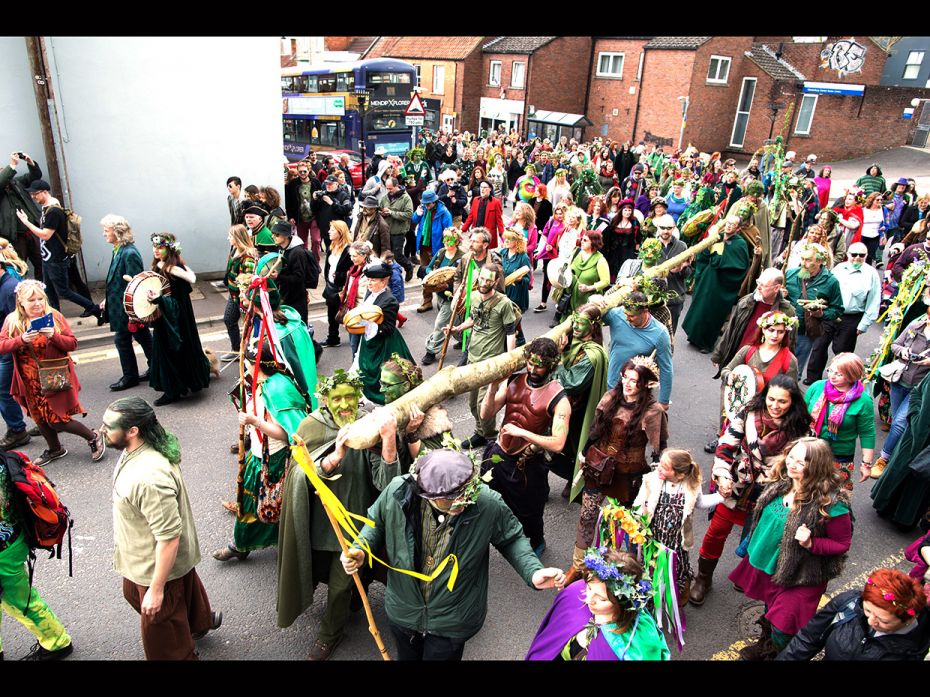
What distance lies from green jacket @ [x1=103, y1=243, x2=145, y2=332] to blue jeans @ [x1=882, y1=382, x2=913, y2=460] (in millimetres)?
7543

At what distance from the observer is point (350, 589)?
13.1ft

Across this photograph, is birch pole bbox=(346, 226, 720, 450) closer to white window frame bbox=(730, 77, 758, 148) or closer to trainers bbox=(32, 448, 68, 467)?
trainers bbox=(32, 448, 68, 467)

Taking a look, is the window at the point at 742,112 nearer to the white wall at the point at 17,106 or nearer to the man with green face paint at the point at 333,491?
the white wall at the point at 17,106

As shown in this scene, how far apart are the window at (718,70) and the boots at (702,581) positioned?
2986 centimetres

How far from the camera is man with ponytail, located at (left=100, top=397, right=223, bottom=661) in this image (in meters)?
3.28

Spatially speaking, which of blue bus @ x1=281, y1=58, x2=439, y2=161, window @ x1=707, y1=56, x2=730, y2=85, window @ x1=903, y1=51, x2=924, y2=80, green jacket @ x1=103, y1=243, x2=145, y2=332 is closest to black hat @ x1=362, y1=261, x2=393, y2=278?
green jacket @ x1=103, y1=243, x2=145, y2=332

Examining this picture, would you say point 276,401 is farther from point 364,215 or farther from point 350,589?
point 364,215

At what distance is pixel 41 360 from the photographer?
18.0 ft

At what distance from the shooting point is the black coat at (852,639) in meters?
2.93

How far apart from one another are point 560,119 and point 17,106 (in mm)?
25684

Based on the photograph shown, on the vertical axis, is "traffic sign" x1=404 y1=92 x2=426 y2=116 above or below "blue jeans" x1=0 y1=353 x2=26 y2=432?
above

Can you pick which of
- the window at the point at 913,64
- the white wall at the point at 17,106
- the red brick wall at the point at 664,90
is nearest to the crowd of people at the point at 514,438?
the white wall at the point at 17,106

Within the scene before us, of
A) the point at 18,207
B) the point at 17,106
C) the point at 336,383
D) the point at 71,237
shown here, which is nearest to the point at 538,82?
the point at 17,106
